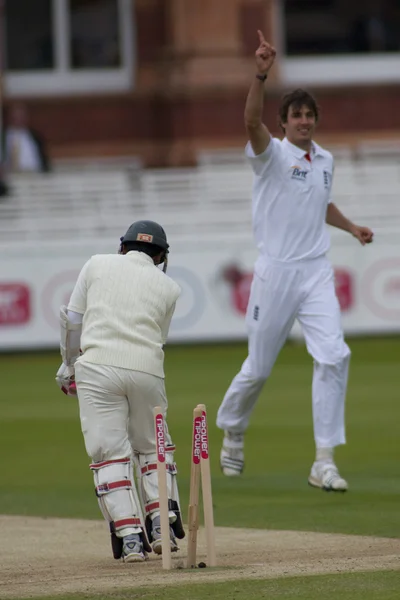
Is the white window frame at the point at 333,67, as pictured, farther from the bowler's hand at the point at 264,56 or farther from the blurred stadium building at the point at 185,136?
the bowler's hand at the point at 264,56

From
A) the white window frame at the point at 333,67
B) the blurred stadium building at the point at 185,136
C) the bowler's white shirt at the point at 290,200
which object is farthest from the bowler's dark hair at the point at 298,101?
the white window frame at the point at 333,67

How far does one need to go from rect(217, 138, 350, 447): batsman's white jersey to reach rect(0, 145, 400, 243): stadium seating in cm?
856

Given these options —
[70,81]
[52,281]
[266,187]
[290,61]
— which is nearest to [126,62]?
[70,81]

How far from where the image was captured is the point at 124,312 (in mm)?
6840

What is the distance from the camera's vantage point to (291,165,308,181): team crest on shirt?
896 cm

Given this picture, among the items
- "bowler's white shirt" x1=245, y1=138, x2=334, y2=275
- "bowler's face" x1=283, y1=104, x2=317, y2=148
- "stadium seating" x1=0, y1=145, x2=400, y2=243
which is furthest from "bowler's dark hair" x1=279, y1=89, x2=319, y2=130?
"stadium seating" x1=0, y1=145, x2=400, y2=243

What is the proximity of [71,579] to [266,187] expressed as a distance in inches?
131

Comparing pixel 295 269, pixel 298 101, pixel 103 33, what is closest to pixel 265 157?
pixel 298 101

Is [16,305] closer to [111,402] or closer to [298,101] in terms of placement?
[298,101]

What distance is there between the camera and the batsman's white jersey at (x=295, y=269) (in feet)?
29.1

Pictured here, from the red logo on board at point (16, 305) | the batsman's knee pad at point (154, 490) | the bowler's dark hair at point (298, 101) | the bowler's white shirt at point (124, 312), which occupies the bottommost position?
the red logo on board at point (16, 305)

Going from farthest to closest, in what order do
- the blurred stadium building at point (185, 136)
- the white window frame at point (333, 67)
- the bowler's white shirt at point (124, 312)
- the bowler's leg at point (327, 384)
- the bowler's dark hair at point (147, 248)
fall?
1. the white window frame at point (333, 67)
2. the blurred stadium building at point (185, 136)
3. the bowler's leg at point (327, 384)
4. the bowler's dark hair at point (147, 248)
5. the bowler's white shirt at point (124, 312)

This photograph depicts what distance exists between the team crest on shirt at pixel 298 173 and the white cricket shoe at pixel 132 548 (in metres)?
2.93

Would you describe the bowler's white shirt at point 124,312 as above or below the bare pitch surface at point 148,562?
above
